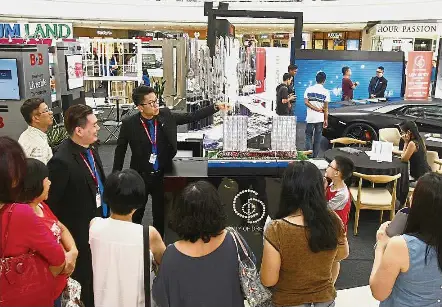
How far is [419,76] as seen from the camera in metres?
10.2

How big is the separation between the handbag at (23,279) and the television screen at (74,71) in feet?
26.8

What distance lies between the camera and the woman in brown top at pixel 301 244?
6.15 ft

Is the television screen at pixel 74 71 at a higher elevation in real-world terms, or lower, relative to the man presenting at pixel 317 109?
higher

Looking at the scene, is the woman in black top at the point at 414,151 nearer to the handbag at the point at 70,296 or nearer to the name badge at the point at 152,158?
the name badge at the point at 152,158

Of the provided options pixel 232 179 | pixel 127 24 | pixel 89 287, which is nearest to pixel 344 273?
pixel 232 179

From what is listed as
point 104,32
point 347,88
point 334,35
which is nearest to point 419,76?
point 347,88

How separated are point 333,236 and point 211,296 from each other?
0.56 metres

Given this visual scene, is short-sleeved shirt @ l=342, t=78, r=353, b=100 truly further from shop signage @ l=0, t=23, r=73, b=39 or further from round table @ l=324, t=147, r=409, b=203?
shop signage @ l=0, t=23, r=73, b=39

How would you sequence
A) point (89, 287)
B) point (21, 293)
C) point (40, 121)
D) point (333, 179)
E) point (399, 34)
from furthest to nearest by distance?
point (399, 34)
point (40, 121)
point (333, 179)
point (89, 287)
point (21, 293)

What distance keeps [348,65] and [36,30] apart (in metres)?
11.5

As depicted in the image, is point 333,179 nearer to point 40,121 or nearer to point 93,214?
point 93,214

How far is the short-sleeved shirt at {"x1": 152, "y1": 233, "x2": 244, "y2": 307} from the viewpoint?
1.76 m

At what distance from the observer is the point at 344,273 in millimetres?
4027

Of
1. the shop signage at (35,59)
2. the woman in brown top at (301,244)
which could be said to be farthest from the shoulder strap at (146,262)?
the shop signage at (35,59)
